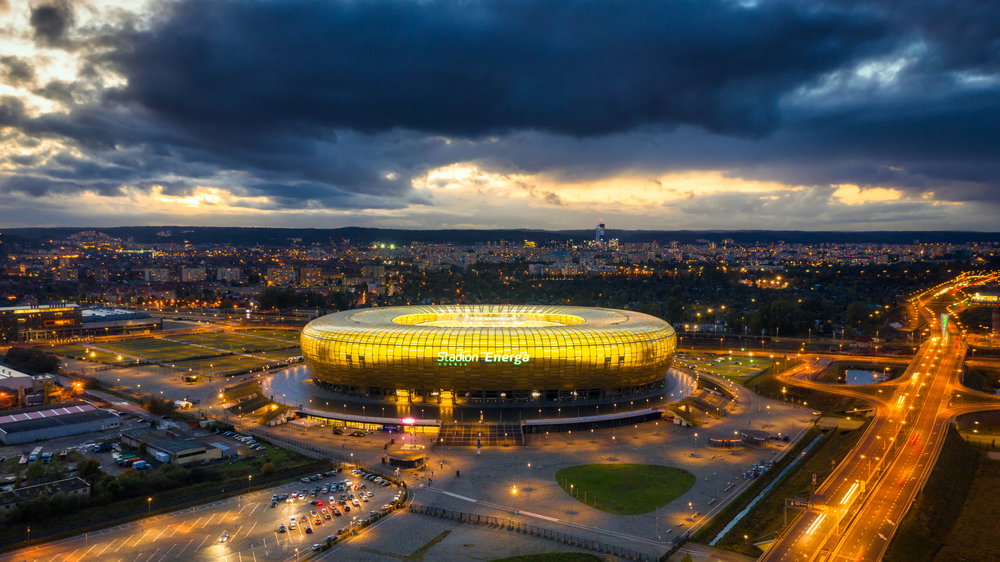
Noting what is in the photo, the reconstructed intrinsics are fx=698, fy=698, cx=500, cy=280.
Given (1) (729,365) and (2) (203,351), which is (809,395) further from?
(2) (203,351)

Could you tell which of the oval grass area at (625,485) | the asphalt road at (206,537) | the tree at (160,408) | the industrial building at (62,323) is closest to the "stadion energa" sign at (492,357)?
the oval grass area at (625,485)

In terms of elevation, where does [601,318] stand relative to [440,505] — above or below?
above

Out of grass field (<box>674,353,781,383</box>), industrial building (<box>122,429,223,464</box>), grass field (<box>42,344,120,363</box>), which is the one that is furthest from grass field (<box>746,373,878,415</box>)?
grass field (<box>42,344,120,363</box>)

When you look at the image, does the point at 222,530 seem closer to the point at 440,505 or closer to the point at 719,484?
the point at 440,505

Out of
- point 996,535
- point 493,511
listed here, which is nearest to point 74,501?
point 493,511

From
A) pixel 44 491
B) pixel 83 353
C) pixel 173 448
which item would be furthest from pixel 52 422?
pixel 83 353

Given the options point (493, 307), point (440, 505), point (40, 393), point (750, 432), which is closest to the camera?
point (440, 505)
